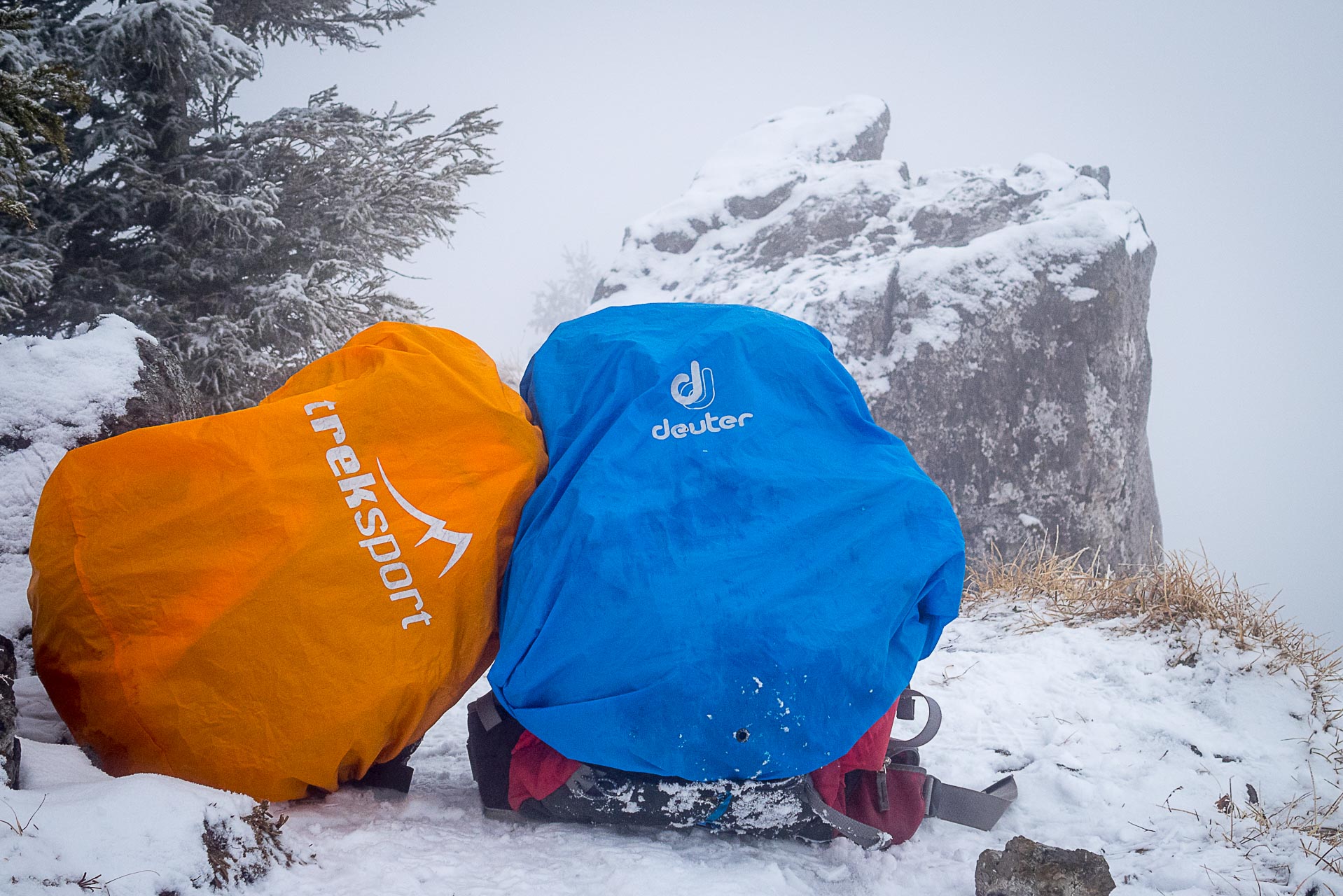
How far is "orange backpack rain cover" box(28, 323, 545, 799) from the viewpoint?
145 cm

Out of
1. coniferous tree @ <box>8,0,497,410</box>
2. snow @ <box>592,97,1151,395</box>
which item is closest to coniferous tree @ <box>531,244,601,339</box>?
snow @ <box>592,97,1151,395</box>

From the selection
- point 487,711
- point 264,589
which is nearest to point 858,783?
point 487,711

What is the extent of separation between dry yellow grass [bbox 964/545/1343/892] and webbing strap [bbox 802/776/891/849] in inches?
31.8

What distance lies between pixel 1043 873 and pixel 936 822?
45 centimetres

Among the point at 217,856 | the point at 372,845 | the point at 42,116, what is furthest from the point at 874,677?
the point at 42,116

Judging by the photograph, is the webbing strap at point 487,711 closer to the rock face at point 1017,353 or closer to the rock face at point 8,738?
the rock face at point 8,738

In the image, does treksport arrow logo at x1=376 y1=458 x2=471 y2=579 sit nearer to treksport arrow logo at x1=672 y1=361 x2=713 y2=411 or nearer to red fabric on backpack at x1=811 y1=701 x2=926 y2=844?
treksport arrow logo at x1=672 y1=361 x2=713 y2=411

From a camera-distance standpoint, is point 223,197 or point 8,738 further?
point 223,197

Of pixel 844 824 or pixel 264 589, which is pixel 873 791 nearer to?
pixel 844 824

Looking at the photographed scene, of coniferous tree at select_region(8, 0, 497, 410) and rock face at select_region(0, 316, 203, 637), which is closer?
rock face at select_region(0, 316, 203, 637)

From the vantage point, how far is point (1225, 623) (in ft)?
8.41

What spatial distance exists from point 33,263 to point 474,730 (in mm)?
3368

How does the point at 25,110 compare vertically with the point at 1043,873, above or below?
above

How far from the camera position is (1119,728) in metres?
2.19
